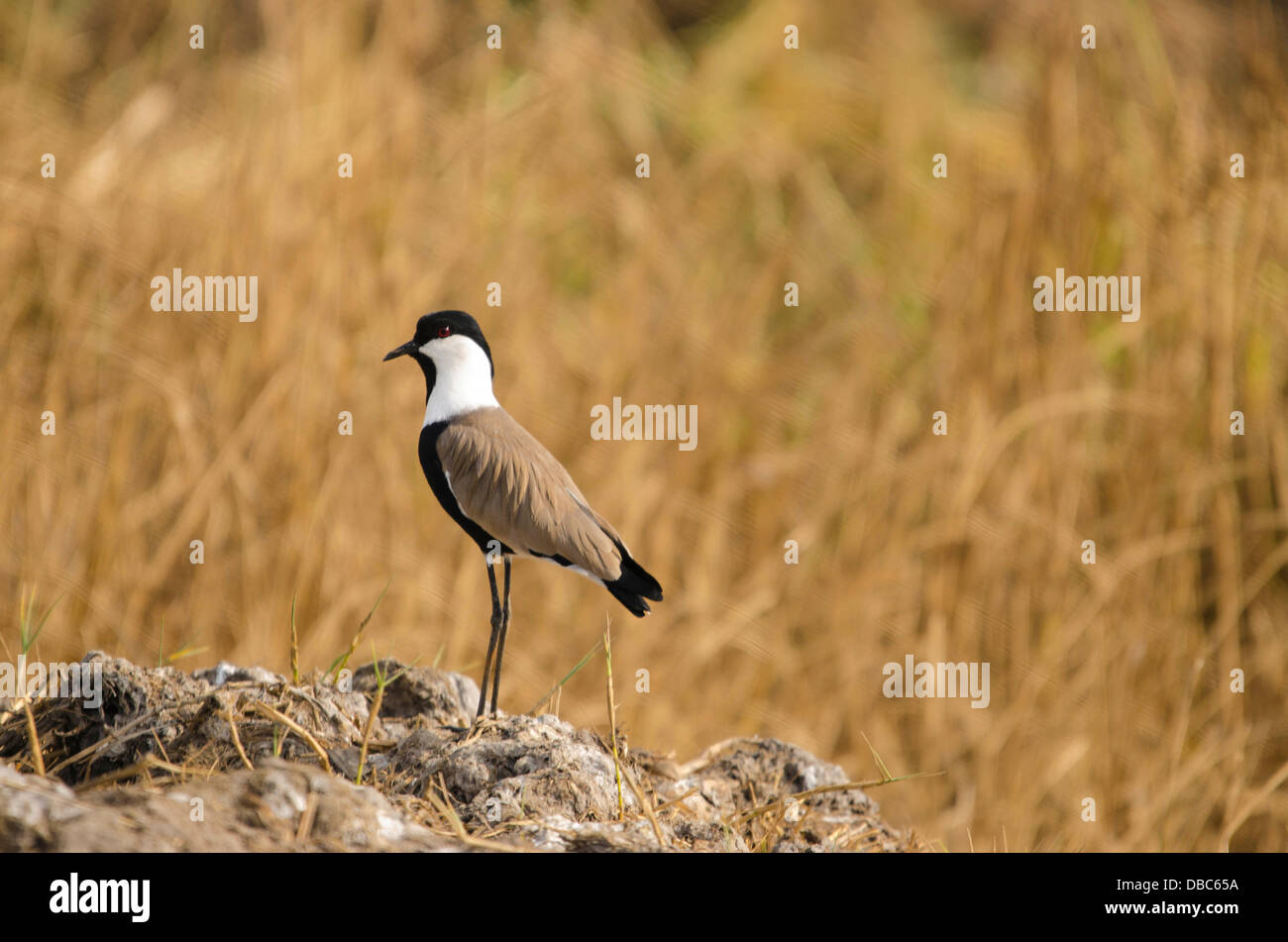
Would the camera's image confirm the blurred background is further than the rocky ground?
Yes

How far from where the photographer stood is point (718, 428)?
24.7ft

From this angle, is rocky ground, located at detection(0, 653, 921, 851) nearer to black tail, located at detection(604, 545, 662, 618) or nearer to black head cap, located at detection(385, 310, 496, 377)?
black tail, located at detection(604, 545, 662, 618)

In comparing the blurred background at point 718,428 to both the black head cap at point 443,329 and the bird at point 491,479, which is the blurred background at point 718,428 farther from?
the black head cap at point 443,329

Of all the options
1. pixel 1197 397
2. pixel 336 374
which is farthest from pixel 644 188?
pixel 1197 397

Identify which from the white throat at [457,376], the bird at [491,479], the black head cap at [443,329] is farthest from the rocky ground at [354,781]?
the black head cap at [443,329]

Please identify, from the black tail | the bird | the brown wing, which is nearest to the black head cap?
the bird

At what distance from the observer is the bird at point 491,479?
294cm

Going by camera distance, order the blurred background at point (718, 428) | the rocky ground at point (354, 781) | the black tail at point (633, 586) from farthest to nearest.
Answer: the blurred background at point (718, 428) → the black tail at point (633, 586) → the rocky ground at point (354, 781)

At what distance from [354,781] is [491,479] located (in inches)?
30.2

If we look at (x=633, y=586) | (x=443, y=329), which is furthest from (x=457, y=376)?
(x=633, y=586)

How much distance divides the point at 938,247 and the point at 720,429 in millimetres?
2537

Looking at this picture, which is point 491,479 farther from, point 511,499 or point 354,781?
point 354,781

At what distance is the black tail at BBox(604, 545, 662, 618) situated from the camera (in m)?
2.91
